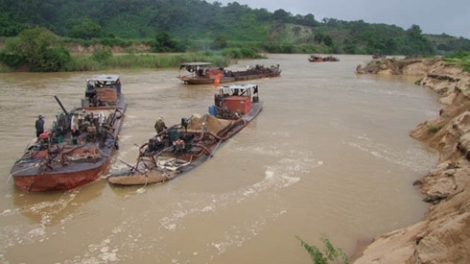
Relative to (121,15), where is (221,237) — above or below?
below

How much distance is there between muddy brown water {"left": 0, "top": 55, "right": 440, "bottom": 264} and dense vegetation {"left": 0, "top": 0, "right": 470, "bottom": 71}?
51.1 m

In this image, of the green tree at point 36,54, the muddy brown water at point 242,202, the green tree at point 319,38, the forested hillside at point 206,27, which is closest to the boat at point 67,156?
the muddy brown water at point 242,202

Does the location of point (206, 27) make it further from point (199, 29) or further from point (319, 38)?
point (319, 38)

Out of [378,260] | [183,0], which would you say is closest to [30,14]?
[183,0]

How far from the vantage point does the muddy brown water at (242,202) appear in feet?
29.0

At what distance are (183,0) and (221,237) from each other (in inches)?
5102

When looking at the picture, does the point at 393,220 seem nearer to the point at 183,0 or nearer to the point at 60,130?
the point at 60,130

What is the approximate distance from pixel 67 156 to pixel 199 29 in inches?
4150

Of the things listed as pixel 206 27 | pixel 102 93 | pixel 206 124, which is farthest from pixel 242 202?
pixel 206 27

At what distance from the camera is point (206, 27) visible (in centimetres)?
12006

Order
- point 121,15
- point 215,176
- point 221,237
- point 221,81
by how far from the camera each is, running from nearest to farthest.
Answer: point 221,237, point 215,176, point 221,81, point 121,15

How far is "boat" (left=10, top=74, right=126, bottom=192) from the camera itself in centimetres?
1133

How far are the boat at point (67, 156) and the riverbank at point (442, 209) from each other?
7.72 metres

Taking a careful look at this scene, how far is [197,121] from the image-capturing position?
53.0 ft
